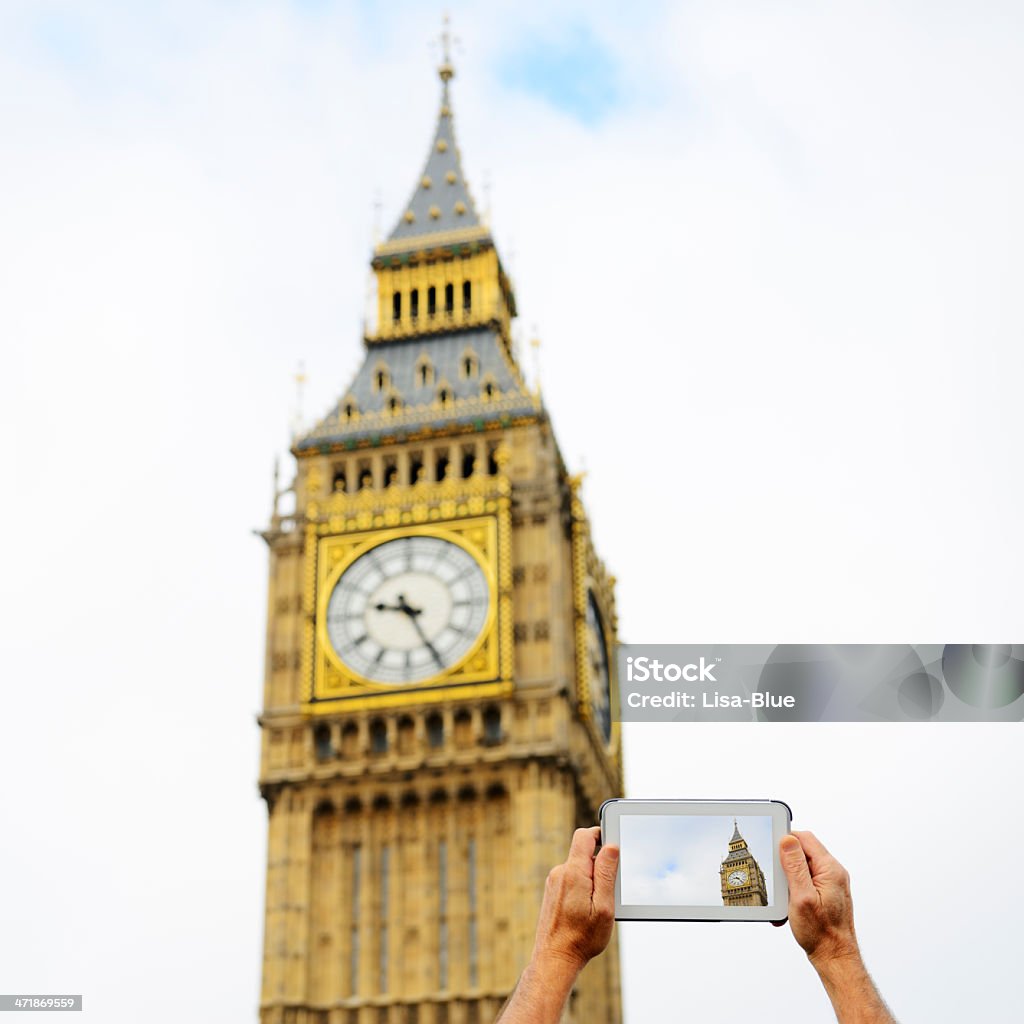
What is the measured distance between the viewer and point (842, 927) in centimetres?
680

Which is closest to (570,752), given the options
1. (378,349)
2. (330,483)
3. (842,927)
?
(330,483)

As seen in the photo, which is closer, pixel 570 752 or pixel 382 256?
pixel 570 752

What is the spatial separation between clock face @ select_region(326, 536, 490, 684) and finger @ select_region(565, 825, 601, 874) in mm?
40948

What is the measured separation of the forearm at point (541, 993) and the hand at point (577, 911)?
32 millimetres

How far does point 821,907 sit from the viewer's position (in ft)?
22.4

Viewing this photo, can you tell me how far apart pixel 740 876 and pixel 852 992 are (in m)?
0.92

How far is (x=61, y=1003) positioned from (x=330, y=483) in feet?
105

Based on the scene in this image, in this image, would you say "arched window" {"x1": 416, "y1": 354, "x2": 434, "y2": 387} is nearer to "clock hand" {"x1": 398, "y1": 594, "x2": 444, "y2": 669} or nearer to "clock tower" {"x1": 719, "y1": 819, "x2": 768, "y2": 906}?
"clock hand" {"x1": 398, "y1": 594, "x2": 444, "y2": 669}

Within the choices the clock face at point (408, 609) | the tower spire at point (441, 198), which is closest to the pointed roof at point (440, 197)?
the tower spire at point (441, 198)

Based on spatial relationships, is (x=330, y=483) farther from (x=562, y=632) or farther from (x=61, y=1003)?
(x=61, y=1003)

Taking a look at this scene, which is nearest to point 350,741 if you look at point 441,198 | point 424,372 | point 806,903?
point 424,372

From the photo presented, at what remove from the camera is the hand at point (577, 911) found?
6.82m

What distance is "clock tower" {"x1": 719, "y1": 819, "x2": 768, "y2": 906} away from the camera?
738cm

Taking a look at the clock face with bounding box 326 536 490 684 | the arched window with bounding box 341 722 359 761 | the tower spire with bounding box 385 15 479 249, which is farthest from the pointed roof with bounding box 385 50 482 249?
the arched window with bounding box 341 722 359 761
